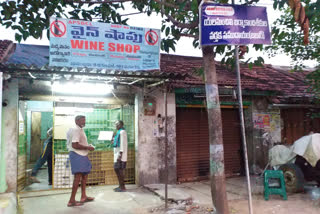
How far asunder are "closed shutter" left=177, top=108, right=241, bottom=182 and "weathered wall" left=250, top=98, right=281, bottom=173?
25.6 inches

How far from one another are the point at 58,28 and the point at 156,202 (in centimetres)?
434

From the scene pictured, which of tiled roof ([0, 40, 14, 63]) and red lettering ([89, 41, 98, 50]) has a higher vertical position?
tiled roof ([0, 40, 14, 63])

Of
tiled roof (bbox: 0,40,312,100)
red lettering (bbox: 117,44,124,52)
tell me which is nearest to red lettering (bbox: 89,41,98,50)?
red lettering (bbox: 117,44,124,52)

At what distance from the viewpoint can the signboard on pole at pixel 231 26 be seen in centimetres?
438

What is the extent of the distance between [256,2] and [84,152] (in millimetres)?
4662

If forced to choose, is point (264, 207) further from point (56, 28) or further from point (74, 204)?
point (56, 28)

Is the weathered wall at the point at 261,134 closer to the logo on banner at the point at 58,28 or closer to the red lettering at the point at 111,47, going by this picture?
the red lettering at the point at 111,47

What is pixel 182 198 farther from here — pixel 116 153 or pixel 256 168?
pixel 256 168

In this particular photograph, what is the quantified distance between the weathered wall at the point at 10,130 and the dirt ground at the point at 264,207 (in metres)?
3.44

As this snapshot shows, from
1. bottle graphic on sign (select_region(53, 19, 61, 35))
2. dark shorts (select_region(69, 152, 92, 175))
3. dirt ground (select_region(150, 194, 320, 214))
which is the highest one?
bottle graphic on sign (select_region(53, 19, 61, 35))

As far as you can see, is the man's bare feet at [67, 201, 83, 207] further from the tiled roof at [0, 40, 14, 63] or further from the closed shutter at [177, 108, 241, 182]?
the tiled roof at [0, 40, 14, 63]

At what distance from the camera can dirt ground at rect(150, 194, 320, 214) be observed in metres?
5.87

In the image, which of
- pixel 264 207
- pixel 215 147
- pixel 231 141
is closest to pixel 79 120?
pixel 215 147

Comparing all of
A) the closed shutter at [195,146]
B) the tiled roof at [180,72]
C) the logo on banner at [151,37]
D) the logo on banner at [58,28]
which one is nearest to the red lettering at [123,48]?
the logo on banner at [151,37]
